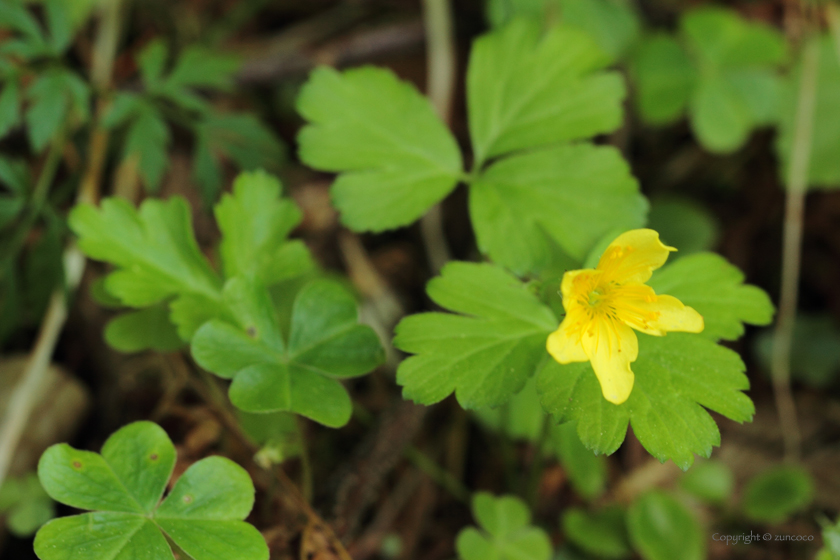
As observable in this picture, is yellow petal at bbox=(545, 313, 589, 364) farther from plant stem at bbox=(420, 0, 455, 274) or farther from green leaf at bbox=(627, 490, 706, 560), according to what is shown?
plant stem at bbox=(420, 0, 455, 274)

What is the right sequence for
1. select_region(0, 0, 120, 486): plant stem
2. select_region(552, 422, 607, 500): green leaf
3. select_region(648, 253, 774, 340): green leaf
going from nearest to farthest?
select_region(648, 253, 774, 340): green leaf
select_region(0, 0, 120, 486): plant stem
select_region(552, 422, 607, 500): green leaf

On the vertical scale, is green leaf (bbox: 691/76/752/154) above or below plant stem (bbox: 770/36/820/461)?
above

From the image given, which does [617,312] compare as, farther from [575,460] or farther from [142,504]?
[142,504]

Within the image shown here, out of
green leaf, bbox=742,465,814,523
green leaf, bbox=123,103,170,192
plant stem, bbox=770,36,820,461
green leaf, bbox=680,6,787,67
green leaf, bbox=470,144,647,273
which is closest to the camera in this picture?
green leaf, bbox=470,144,647,273

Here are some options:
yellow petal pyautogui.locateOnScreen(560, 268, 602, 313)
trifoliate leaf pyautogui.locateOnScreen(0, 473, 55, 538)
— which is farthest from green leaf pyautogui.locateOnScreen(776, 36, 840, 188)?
trifoliate leaf pyautogui.locateOnScreen(0, 473, 55, 538)

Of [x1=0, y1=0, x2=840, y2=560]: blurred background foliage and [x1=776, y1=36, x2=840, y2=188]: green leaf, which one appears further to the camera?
[x1=776, y1=36, x2=840, y2=188]: green leaf

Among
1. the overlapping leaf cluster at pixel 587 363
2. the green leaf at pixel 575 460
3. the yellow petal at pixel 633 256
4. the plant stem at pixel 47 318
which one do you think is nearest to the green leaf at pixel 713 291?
the overlapping leaf cluster at pixel 587 363

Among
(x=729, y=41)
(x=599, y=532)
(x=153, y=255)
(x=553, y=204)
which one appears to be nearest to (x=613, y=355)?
(x=553, y=204)
